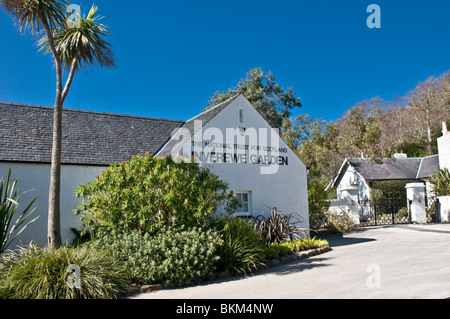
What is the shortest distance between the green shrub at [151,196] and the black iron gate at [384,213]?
16.8 metres

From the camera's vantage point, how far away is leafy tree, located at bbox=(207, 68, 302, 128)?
34062 mm

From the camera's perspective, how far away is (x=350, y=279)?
8.38 meters

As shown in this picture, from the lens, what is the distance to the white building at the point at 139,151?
13.2 metres

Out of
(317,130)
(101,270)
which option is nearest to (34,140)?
(101,270)

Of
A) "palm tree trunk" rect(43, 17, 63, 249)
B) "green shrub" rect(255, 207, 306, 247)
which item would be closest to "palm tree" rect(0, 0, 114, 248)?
"palm tree trunk" rect(43, 17, 63, 249)

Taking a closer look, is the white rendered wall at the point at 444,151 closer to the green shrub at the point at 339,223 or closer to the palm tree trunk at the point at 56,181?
the green shrub at the point at 339,223

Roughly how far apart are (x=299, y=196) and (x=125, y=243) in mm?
8716

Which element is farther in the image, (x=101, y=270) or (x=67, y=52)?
(x=67, y=52)

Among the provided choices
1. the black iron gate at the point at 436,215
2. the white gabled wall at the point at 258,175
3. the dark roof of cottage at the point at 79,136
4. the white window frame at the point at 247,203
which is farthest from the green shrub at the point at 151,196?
the black iron gate at the point at 436,215

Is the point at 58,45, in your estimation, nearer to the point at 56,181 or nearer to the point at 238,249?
the point at 56,181

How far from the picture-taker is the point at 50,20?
33.3 feet

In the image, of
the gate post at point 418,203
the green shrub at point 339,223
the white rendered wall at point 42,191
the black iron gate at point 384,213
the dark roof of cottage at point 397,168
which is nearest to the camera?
the white rendered wall at point 42,191

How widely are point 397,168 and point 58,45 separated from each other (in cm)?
2741
